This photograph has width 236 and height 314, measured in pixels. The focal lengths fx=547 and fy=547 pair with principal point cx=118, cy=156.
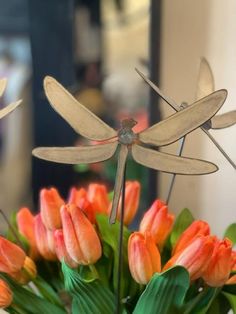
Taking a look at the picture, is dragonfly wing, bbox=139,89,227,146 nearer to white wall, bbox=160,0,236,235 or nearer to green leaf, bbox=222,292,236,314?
green leaf, bbox=222,292,236,314

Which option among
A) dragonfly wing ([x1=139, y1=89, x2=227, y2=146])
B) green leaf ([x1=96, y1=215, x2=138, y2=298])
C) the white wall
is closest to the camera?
dragonfly wing ([x1=139, y1=89, x2=227, y2=146])

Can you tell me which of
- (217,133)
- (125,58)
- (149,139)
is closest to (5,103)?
(125,58)

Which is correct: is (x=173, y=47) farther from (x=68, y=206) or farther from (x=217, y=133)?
(x=68, y=206)

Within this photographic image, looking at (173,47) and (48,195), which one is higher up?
(173,47)

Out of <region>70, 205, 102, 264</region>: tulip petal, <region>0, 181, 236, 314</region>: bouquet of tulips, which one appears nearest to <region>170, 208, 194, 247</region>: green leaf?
<region>0, 181, 236, 314</region>: bouquet of tulips

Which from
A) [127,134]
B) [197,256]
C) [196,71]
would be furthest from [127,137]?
[196,71]

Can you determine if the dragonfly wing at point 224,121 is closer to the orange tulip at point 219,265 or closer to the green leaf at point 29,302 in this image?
the orange tulip at point 219,265
